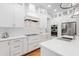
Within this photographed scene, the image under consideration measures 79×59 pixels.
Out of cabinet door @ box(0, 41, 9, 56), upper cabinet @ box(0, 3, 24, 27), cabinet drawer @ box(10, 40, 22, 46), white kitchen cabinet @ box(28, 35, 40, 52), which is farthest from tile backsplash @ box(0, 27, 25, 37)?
cabinet door @ box(0, 41, 9, 56)

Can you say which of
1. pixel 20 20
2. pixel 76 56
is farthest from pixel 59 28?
pixel 76 56

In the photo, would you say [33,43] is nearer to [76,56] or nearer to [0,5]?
[0,5]

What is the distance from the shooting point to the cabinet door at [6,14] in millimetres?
2336

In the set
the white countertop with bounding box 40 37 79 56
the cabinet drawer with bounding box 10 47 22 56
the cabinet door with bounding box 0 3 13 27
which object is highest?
the cabinet door with bounding box 0 3 13 27

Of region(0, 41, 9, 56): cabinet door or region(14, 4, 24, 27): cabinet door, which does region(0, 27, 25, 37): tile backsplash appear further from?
region(0, 41, 9, 56): cabinet door

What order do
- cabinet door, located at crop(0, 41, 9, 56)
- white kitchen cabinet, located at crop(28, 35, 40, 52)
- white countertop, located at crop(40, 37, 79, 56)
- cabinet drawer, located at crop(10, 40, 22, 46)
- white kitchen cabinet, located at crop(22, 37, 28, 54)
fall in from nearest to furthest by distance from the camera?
white countertop, located at crop(40, 37, 79, 56)
cabinet door, located at crop(0, 41, 9, 56)
cabinet drawer, located at crop(10, 40, 22, 46)
white kitchen cabinet, located at crop(22, 37, 28, 54)
white kitchen cabinet, located at crop(28, 35, 40, 52)

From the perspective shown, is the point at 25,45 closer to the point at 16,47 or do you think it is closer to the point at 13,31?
the point at 16,47

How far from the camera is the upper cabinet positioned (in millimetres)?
2365

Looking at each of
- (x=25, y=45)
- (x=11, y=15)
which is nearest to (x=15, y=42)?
(x=25, y=45)

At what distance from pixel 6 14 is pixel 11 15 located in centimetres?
20

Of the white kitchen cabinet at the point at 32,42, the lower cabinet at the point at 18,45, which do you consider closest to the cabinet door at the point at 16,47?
the lower cabinet at the point at 18,45

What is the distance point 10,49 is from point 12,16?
4.07 ft

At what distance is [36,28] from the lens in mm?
3967

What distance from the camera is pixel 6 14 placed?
2457 millimetres
